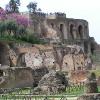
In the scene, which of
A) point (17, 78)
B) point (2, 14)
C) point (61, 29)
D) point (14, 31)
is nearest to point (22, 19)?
point (2, 14)

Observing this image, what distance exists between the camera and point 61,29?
84.7 meters

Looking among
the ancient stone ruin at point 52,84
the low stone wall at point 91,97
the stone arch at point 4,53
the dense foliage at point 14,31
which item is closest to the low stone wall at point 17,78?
the ancient stone ruin at point 52,84

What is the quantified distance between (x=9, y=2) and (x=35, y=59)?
25.6 metres

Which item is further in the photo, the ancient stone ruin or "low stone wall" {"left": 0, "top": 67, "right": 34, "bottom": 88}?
"low stone wall" {"left": 0, "top": 67, "right": 34, "bottom": 88}

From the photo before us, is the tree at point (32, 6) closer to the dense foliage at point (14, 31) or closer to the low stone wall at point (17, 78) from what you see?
the dense foliage at point (14, 31)

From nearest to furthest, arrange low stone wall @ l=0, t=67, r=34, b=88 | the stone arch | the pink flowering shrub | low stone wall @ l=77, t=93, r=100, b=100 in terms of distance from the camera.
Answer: low stone wall @ l=77, t=93, r=100, b=100 → low stone wall @ l=0, t=67, r=34, b=88 → the stone arch → the pink flowering shrub

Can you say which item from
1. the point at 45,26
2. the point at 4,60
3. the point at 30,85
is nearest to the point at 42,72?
the point at 30,85

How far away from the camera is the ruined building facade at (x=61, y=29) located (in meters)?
79.4

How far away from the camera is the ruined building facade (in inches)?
3127

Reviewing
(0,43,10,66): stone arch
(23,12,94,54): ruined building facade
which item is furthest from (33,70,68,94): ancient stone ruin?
(23,12,94,54): ruined building facade

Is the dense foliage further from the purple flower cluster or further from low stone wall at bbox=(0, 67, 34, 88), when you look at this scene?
low stone wall at bbox=(0, 67, 34, 88)

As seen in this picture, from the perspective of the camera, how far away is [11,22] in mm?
70812

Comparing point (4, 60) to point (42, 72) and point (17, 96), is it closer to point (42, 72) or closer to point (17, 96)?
point (42, 72)

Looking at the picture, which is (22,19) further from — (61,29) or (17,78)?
(17,78)
